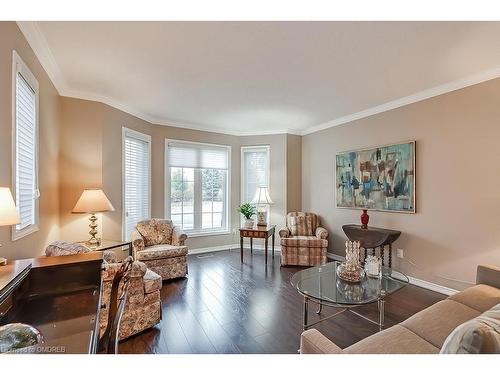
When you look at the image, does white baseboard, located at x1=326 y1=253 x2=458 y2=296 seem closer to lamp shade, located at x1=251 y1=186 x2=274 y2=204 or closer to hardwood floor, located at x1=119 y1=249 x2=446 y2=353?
hardwood floor, located at x1=119 y1=249 x2=446 y2=353

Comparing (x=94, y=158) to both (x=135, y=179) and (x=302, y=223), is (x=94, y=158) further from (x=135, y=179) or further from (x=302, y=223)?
(x=302, y=223)

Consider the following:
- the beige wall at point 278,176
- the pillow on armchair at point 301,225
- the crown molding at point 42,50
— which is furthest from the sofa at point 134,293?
the beige wall at point 278,176

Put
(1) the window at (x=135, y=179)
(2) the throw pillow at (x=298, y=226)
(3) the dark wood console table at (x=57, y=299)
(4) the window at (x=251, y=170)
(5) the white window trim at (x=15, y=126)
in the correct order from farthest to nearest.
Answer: (4) the window at (x=251, y=170) → (2) the throw pillow at (x=298, y=226) → (1) the window at (x=135, y=179) → (5) the white window trim at (x=15, y=126) → (3) the dark wood console table at (x=57, y=299)

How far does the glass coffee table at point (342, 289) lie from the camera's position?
1.90m

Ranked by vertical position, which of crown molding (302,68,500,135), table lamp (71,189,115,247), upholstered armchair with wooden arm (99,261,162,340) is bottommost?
upholstered armchair with wooden arm (99,261,162,340)

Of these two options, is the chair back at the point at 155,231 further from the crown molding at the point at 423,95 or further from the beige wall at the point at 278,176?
the crown molding at the point at 423,95

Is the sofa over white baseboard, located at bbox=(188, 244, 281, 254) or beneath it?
over

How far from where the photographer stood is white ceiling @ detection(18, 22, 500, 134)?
1936 mm

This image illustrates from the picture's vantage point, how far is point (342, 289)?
2.09 metres

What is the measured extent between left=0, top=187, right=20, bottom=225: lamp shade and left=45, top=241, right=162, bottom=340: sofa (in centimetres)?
72

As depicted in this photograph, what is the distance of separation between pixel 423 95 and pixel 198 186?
3.89 meters

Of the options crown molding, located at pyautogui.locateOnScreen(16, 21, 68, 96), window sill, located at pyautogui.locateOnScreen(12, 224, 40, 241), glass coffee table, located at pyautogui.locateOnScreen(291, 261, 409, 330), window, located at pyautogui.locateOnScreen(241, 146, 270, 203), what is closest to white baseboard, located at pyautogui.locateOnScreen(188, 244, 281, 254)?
window, located at pyautogui.locateOnScreen(241, 146, 270, 203)

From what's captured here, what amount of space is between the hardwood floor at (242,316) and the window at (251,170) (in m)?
2.01

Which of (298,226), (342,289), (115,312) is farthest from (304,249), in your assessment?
(115,312)
